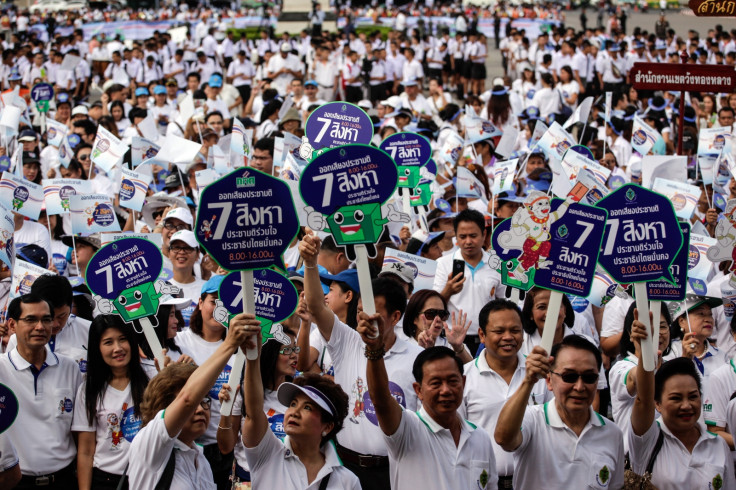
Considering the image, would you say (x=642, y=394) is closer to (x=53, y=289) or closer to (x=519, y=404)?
(x=519, y=404)

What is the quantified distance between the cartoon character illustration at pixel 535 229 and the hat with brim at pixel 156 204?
189 inches

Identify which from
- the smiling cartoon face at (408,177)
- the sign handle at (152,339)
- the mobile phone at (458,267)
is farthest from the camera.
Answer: the smiling cartoon face at (408,177)

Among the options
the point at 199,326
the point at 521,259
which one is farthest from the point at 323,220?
the point at 199,326

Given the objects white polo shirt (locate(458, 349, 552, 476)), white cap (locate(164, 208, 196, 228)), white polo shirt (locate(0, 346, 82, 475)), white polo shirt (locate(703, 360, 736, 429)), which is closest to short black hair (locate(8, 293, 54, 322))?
white polo shirt (locate(0, 346, 82, 475))

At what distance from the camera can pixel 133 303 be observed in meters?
5.00

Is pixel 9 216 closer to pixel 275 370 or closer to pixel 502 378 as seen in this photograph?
pixel 275 370

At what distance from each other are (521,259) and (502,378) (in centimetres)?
90

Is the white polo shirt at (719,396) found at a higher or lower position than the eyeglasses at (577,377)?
lower

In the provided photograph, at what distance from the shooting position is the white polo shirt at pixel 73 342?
5848mm

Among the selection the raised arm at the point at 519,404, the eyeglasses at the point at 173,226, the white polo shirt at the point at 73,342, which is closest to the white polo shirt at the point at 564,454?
the raised arm at the point at 519,404

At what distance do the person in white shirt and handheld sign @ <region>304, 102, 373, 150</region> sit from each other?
7.55ft

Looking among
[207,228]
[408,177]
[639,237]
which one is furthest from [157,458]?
[408,177]

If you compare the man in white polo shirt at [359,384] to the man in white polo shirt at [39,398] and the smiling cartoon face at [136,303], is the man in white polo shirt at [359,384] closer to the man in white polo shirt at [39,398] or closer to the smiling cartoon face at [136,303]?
the smiling cartoon face at [136,303]

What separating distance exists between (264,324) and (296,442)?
2.13 feet
